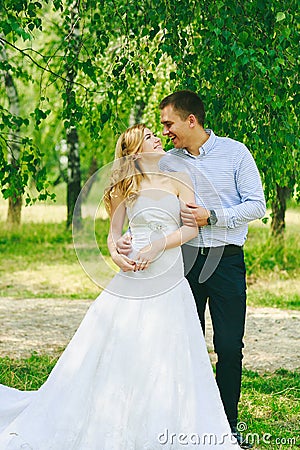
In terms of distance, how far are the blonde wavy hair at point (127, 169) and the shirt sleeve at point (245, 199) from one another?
41 cm

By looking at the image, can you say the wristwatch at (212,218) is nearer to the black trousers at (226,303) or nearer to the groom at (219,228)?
the groom at (219,228)

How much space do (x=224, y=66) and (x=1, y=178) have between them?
5.21 feet

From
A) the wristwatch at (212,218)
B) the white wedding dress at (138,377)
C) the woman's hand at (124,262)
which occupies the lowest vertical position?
the white wedding dress at (138,377)

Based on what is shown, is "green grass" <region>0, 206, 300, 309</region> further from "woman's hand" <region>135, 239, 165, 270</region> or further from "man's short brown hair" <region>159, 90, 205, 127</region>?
"woman's hand" <region>135, 239, 165, 270</region>

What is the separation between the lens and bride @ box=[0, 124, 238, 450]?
Answer: 347 cm

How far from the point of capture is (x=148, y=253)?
11.9 ft

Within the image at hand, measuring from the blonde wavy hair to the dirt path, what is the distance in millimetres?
2818

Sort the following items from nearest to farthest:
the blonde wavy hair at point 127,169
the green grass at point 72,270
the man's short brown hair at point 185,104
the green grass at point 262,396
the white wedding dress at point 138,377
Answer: the white wedding dress at point 138,377 → the blonde wavy hair at point 127,169 → the man's short brown hair at point 185,104 → the green grass at point 262,396 → the green grass at point 72,270

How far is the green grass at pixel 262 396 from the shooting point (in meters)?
4.19

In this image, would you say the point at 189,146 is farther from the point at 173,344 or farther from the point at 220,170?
the point at 173,344

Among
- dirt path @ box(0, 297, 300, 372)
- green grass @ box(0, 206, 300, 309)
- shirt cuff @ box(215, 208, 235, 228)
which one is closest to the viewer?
shirt cuff @ box(215, 208, 235, 228)

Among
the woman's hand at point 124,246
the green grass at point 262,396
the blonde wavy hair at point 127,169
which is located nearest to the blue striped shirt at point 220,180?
the blonde wavy hair at point 127,169

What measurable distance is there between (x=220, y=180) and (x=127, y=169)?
1.65 feet

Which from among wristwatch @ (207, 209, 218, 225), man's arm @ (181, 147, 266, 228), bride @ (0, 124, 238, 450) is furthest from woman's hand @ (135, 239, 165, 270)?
wristwatch @ (207, 209, 218, 225)
